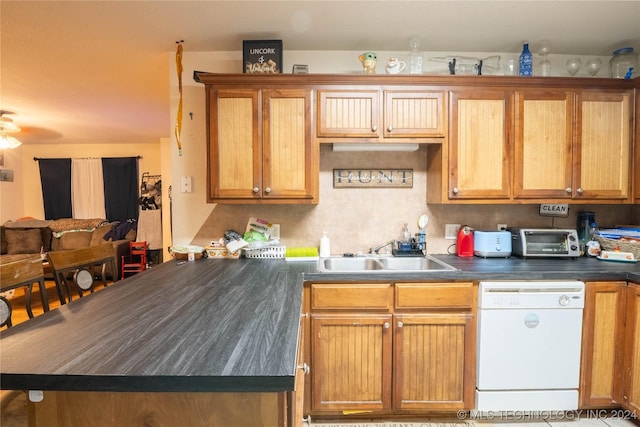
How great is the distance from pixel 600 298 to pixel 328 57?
2.41 metres

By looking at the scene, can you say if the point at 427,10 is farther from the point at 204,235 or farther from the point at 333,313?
the point at 204,235

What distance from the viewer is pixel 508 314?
5.85 feet

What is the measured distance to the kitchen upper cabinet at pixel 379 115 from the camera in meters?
2.03

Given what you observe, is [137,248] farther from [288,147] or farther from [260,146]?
[288,147]

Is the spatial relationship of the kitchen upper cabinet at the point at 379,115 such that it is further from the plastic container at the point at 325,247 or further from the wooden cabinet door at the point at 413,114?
the plastic container at the point at 325,247

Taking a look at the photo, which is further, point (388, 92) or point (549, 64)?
point (549, 64)

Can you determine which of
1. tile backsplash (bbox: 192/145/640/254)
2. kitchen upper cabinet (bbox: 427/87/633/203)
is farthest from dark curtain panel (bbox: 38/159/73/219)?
kitchen upper cabinet (bbox: 427/87/633/203)

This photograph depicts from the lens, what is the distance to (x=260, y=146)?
6.68 feet

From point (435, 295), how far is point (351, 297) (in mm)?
500

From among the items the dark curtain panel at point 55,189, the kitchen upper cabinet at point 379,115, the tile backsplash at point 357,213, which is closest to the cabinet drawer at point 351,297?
the tile backsplash at point 357,213

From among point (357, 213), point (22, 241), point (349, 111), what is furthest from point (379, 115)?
point (22, 241)

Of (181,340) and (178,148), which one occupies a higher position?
(178,148)

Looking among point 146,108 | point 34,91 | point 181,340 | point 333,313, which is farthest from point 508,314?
point 34,91

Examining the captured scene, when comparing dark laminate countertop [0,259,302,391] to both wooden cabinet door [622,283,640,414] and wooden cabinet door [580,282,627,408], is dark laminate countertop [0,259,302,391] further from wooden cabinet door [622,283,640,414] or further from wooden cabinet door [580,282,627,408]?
wooden cabinet door [622,283,640,414]
